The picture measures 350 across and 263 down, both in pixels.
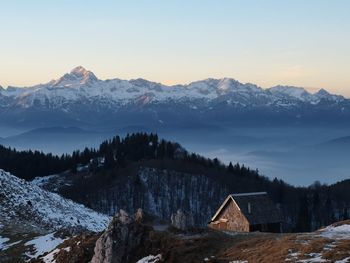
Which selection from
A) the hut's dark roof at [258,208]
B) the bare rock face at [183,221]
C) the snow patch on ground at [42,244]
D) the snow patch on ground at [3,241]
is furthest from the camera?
the hut's dark roof at [258,208]

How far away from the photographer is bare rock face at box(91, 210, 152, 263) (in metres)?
38.8

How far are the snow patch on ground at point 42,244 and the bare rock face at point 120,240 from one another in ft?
34.5

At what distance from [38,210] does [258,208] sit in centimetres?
2963

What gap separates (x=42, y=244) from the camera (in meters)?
50.1

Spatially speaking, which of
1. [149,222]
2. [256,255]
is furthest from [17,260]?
[256,255]

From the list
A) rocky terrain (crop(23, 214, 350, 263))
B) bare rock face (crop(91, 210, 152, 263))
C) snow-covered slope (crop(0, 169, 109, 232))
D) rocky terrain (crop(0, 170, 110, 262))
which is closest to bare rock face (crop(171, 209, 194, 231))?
rocky terrain (crop(23, 214, 350, 263))

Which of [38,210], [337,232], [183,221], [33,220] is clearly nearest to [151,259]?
[183,221]

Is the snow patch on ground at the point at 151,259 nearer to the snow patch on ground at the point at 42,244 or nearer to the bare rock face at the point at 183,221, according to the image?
the bare rock face at the point at 183,221

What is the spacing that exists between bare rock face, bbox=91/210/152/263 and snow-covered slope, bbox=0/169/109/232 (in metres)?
28.2

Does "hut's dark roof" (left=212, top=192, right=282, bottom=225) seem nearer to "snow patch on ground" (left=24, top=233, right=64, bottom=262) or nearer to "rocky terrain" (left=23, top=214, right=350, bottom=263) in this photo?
"rocky terrain" (left=23, top=214, right=350, bottom=263)

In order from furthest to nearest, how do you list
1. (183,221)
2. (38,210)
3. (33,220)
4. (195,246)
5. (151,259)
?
1. (38,210)
2. (33,220)
3. (183,221)
4. (195,246)
5. (151,259)

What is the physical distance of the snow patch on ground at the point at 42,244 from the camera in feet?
159

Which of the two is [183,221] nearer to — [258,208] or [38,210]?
[258,208]

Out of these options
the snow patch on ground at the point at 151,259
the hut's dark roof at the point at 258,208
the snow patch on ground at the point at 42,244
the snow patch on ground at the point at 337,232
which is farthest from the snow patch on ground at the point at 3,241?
the snow patch on ground at the point at 337,232
